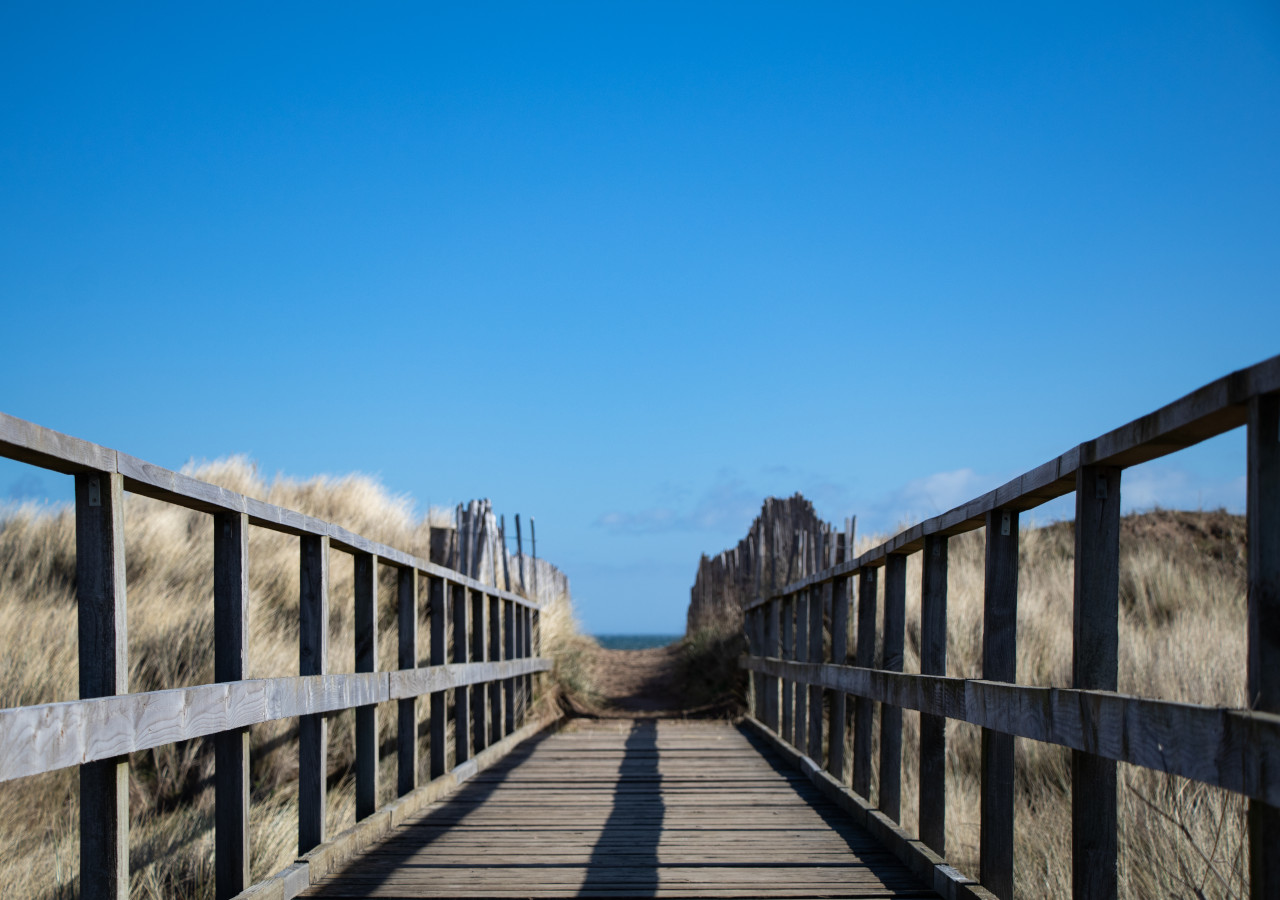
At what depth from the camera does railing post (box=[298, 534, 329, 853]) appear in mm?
3928

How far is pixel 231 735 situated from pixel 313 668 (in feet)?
2.54

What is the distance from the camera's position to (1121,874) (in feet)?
14.0

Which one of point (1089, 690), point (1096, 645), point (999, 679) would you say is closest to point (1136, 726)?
point (1089, 690)

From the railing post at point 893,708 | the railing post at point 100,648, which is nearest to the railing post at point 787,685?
the railing post at point 893,708

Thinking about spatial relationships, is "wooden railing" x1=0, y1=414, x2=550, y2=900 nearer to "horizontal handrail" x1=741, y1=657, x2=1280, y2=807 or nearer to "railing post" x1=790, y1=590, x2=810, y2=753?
"horizontal handrail" x1=741, y1=657, x2=1280, y2=807

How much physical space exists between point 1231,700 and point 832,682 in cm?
303

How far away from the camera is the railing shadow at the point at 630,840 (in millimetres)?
3785

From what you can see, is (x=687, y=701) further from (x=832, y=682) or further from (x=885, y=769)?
(x=885, y=769)

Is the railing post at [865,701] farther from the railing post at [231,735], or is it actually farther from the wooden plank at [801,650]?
the railing post at [231,735]

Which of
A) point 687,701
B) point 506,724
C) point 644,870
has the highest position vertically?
point 644,870

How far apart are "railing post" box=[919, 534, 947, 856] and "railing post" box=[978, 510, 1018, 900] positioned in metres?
0.52

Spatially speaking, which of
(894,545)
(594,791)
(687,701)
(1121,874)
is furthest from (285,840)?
(687,701)

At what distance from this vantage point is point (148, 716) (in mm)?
2545

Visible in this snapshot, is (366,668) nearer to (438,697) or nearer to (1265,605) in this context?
(438,697)
